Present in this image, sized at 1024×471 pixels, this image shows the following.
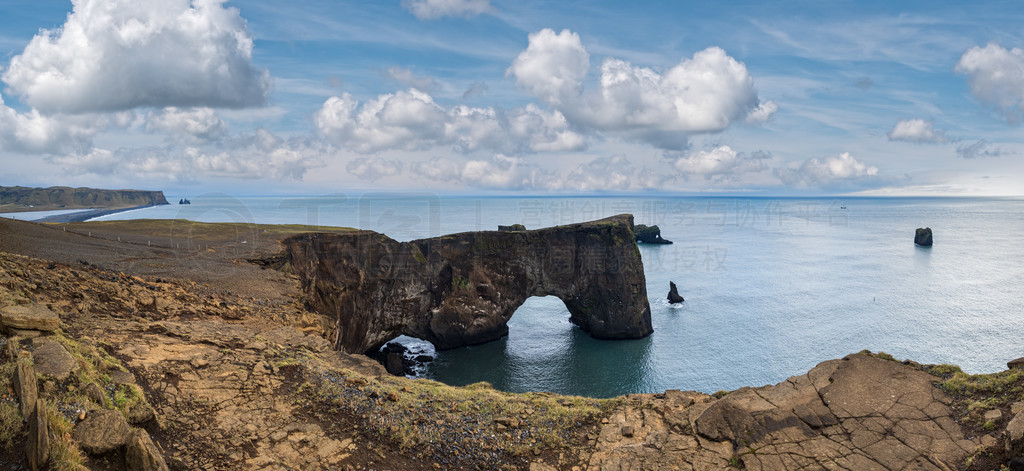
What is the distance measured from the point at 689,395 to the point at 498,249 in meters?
40.6

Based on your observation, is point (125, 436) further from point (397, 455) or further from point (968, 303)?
point (968, 303)

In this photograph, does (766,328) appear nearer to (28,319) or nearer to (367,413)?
(367,413)

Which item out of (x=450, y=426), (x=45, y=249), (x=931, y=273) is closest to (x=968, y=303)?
(x=931, y=273)

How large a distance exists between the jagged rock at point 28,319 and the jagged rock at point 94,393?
3772 mm

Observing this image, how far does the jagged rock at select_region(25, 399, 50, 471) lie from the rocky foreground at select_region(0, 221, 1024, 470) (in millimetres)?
24

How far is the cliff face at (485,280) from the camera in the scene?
47562 mm

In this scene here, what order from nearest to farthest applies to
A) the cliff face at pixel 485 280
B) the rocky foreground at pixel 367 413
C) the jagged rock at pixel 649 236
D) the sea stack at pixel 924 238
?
the rocky foreground at pixel 367 413 → the cliff face at pixel 485 280 → the sea stack at pixel 924 238 → the jagged rock at pixel 649 236

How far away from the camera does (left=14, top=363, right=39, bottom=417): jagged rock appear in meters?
8.30

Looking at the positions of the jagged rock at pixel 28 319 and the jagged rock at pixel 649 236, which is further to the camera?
the jagged rock at pixel 649 236

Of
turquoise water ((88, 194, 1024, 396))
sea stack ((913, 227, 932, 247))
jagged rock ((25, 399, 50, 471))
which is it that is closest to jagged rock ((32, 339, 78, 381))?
jagged rock ((25, 399, 50, 471))

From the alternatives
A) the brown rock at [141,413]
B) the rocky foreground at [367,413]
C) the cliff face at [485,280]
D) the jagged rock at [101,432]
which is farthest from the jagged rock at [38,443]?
the cliff face at [485,280]

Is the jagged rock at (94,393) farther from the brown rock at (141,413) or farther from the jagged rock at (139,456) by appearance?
the jagged rock at (139,456)

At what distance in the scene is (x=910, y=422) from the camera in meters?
12.0

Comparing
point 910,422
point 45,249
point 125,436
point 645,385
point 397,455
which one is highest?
point 45,249
